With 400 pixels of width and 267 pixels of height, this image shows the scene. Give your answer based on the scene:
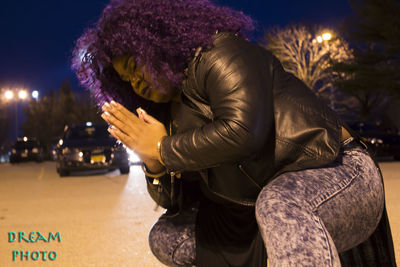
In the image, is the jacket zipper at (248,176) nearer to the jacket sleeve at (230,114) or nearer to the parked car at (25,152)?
the jacket sleeve at (230,114)

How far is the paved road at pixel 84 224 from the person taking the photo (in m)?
3.61

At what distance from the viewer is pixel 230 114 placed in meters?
1.61

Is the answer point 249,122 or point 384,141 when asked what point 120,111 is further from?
point 384,141

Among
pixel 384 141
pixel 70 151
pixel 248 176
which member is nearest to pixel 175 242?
pixel 248 176

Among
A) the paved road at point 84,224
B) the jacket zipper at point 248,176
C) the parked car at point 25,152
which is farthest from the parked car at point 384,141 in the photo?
the parked car at point 25,152

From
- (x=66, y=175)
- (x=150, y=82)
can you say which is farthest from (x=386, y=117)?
(x=150, y=82)

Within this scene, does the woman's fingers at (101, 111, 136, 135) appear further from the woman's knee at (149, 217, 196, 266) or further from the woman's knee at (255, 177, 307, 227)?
the woman's knee at (149, 217, 196, 266)

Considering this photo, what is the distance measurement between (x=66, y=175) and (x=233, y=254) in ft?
37.5

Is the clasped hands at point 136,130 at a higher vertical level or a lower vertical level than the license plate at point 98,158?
higher

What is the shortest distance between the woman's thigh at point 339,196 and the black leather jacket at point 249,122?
8cm

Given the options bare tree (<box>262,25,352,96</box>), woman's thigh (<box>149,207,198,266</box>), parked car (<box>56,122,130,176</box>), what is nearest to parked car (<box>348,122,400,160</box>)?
parked car (<box>56,122,130,176</box>)

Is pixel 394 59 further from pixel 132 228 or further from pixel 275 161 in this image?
pixel 275 161

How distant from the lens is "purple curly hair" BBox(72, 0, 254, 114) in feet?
6.38

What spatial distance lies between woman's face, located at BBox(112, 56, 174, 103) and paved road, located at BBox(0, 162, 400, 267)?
5.45ft
